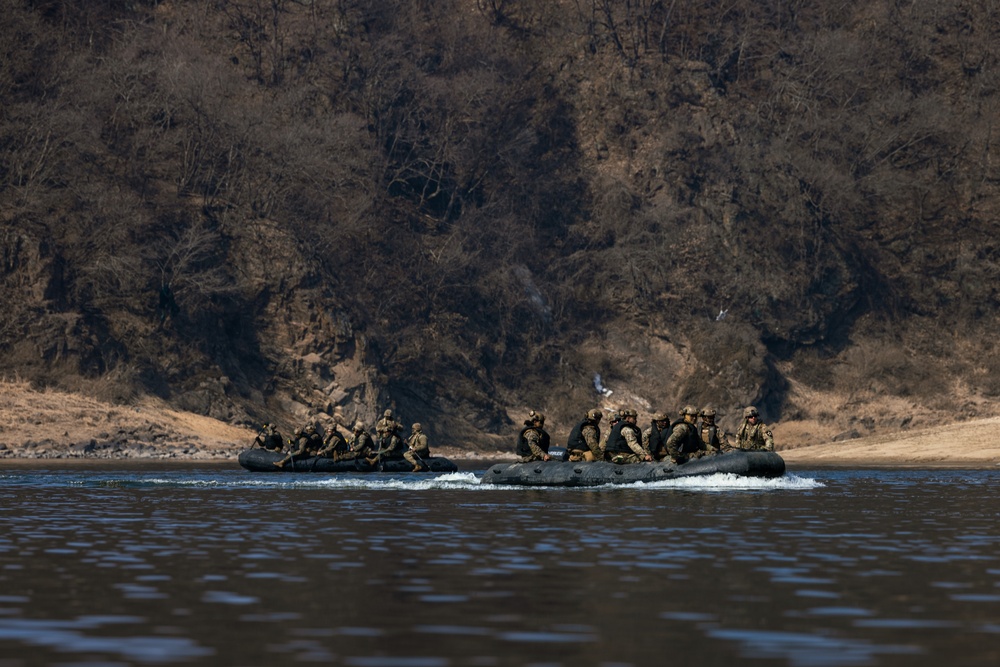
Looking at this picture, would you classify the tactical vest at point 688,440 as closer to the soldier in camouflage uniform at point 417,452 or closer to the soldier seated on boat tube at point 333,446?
the soldier in camouflage uniform at point 417,452

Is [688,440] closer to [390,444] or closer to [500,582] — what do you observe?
[390,444]

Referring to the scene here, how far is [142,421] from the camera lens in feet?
237

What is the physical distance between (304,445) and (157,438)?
78.0 feet

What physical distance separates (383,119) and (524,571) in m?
81.3

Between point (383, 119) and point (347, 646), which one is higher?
point (383, 119)

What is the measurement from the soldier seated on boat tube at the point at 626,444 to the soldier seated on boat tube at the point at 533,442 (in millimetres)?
1889

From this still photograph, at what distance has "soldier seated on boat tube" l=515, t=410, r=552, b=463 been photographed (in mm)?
39188

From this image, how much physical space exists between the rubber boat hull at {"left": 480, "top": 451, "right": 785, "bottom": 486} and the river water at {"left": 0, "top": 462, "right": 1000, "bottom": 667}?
326 centimetres

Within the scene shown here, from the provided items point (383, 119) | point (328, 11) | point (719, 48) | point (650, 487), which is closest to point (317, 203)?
point (383, 119)

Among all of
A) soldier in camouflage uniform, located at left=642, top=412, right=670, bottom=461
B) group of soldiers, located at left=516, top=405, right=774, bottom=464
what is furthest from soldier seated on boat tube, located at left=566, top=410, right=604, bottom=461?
soldier in camouflage uniform, located at left=642, top=412, right=670, bottom=461

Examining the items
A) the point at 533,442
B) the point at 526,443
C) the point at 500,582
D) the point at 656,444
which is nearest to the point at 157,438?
the point at 526,443

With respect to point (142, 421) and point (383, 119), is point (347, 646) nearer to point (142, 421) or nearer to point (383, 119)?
point (142, 421)

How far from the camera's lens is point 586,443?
127 ft

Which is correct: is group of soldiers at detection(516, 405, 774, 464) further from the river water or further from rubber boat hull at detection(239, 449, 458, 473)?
rubber boat hull at detection(239, 449, 458, 473)
